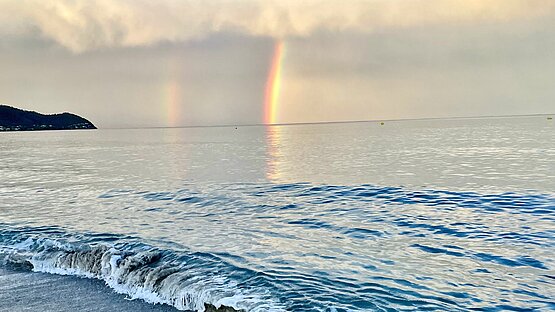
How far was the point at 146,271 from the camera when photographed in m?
13.0

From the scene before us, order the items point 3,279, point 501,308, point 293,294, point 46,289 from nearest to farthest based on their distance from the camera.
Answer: point 501,308
point 293,294
point 46,289
point 3,279

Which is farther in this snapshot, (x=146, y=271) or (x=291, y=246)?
(x=291, y=246)

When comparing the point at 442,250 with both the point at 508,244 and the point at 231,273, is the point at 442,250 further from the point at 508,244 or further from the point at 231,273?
the point at 231,273

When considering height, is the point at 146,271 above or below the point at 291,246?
below

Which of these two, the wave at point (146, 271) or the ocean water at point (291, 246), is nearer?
the wave at point (146, 271)

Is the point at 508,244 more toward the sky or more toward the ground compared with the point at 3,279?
more toward the sky

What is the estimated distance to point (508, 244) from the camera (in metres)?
14.4

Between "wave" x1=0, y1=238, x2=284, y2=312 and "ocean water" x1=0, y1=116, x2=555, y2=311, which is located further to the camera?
"ocean water" x1=0, y1=116, x2=555, y2=311

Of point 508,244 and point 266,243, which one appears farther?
point 266,243

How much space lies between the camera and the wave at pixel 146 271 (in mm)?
10773

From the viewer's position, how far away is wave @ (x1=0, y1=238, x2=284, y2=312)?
1077 centimetres

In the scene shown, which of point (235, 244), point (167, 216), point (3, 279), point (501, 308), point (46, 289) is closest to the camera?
point (501, 308)

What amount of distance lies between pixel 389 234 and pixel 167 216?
10502 millimetres

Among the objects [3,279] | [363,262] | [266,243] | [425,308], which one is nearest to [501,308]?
[425,308]
